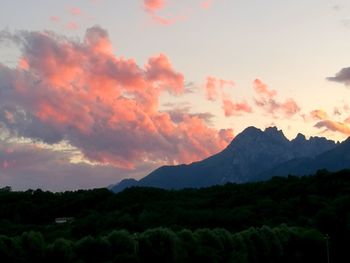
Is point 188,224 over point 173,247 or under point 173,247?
over

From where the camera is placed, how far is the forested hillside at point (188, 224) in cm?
5891

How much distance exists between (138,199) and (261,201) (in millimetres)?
32613

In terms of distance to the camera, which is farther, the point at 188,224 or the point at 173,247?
the point at 188,224

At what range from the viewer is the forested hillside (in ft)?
193

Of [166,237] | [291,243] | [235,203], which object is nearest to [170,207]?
[235,203]

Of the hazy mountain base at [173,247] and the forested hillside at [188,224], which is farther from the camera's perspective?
the forested hillside at [188,224]

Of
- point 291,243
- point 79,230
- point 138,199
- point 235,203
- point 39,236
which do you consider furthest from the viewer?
point 138,199

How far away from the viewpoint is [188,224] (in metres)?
90.2

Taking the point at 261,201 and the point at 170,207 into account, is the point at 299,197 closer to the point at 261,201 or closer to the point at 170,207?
the point at 261,201

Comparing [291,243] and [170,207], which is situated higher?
[170,207]

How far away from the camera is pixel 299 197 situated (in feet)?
340

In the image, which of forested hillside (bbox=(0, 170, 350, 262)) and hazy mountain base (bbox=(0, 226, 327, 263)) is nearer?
hazy mountain base (bbox=(0, 226, 327, 263))

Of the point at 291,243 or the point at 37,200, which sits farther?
the point at 37,200

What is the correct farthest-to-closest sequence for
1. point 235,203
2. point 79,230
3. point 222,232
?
point 235,203, point 79,230, point 222,232
